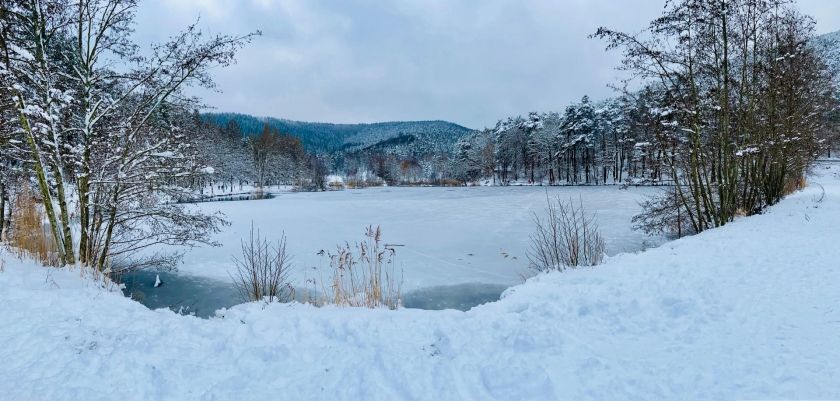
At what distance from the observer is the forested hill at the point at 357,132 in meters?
140

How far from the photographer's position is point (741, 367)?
2.60 metres

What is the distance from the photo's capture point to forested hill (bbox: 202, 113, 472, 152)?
140 metres

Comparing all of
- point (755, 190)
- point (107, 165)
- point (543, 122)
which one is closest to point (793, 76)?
point (755, 190)

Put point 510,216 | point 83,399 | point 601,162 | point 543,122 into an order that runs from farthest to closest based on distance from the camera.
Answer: point 543,122 → point 601,162 → point 510,216 → point 83,399

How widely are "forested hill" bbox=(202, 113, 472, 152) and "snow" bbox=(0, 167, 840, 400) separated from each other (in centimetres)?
12654

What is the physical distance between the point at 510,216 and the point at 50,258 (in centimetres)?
1490

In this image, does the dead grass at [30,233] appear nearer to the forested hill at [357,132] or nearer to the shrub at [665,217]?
the shrub at [665,217]

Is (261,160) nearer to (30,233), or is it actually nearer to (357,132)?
(30,233)

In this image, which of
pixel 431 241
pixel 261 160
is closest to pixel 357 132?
pixel 261 160

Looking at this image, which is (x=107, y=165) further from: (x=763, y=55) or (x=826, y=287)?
(x=763, y=55)

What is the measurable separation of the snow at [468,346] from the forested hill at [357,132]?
127m

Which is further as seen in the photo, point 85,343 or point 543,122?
point 543,122

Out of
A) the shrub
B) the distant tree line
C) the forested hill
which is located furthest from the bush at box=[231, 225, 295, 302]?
the forested hill

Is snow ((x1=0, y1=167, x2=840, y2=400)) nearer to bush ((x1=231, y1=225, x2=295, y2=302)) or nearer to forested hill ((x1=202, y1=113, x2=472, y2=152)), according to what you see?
bush ((x1=231, y1=225, x2=295, y2=302))
